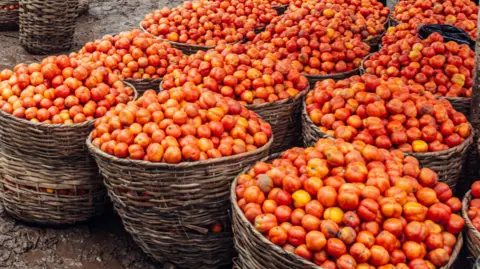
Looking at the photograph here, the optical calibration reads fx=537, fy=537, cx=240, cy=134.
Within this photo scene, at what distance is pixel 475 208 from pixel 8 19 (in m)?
7.17

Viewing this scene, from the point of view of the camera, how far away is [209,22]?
16.8ft

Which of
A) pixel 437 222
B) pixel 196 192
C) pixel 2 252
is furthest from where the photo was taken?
pixel 2 252

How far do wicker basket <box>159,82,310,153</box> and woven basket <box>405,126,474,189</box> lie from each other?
3.31 ft

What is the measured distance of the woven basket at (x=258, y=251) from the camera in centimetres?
229

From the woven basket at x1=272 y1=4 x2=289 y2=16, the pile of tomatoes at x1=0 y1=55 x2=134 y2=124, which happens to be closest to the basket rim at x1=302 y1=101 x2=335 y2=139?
the pile of tomatoes at x1=0 y1=55 x2=134 y2=124

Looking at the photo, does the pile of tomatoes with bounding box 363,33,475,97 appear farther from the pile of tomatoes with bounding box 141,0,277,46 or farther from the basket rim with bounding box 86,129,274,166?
the basket rim with bounding box 86,129,274,166

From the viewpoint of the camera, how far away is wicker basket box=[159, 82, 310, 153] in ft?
12.0

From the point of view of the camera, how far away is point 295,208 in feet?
8.24

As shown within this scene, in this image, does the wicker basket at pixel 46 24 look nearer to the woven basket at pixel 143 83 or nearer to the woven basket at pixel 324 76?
the woven basket at pixel 143 83

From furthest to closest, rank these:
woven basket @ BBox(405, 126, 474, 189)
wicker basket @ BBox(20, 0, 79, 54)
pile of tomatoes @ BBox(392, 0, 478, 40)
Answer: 1. wicker basket @ BBox(20, 0, 79, 54)
2. pile of tomatoes @ BBox(392, 0, 478, 40)
3. woven basket @ BBox(405, 126, 474, 189)

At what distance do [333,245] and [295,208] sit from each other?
318mm

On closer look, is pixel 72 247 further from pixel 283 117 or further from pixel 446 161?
pixel 446 161

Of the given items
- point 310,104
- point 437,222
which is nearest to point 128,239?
point 310,104

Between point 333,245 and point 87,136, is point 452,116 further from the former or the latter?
point 87,136
